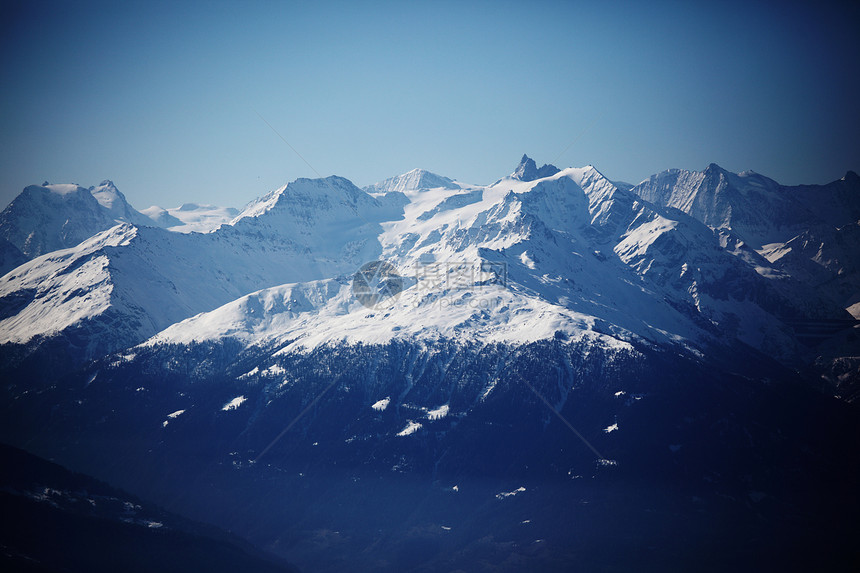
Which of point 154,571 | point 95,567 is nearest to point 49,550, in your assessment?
point 95,567

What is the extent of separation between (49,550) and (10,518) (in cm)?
1719

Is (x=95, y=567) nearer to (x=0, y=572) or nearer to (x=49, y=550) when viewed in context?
(x=49, y=550)

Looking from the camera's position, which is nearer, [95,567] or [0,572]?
[0,572]

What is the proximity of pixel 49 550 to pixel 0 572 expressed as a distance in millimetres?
24957

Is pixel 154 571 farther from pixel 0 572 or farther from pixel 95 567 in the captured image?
pixel 0 572

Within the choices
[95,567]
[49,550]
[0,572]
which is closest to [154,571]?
[95,567]

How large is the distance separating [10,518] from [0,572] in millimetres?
33952

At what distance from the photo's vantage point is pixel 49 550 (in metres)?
190

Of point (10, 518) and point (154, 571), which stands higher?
point (10, 518)

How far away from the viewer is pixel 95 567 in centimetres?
18925

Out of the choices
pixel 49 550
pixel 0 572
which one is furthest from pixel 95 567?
pixel 0 572

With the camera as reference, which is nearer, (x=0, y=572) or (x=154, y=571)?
(x=0, y=572)

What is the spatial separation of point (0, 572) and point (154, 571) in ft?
142

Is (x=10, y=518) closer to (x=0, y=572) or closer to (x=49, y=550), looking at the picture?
(x=49, y=550)
